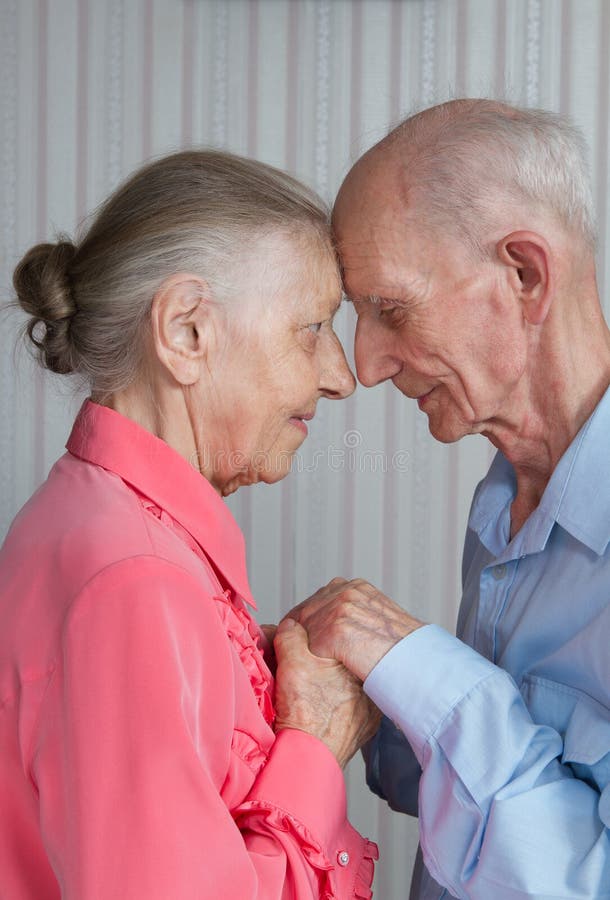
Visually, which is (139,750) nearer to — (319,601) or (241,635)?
(241,635)

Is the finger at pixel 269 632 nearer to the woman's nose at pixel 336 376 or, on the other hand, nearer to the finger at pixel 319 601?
the finger at pixel 319 601

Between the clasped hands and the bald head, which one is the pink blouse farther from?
the bald head

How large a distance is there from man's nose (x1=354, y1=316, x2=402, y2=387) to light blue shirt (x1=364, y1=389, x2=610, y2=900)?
0.26m

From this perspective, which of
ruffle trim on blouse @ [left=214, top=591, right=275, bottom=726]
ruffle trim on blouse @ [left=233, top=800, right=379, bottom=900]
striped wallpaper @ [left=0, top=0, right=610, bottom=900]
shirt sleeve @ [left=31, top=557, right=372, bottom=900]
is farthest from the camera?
striped wallpaper @ [left=0, top=0, right=610, bottom=900]

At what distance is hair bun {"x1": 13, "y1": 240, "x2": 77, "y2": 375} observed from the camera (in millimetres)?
1166

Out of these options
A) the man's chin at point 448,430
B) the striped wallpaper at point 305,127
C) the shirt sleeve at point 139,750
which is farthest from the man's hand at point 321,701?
the striped wallpaper at point 305,127

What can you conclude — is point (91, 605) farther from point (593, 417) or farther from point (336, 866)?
point (593, 417)

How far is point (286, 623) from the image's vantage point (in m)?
1.31

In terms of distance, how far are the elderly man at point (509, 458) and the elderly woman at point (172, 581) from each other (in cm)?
8

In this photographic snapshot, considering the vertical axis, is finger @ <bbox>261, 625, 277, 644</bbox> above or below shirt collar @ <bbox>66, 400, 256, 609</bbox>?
below

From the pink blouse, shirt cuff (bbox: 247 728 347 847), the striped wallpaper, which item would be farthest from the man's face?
→ the striped wallpaper

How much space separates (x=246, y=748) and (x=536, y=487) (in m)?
0.55

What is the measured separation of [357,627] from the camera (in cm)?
123

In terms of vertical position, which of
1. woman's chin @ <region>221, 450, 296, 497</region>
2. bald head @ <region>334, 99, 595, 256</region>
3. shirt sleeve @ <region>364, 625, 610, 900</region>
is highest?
bald head @ <region>334, 99, 595, 256</region>
